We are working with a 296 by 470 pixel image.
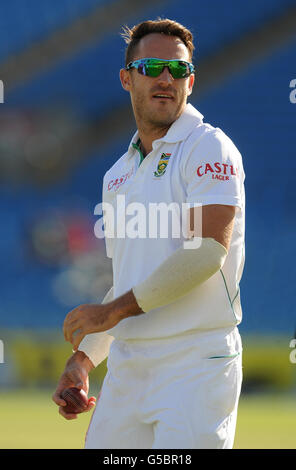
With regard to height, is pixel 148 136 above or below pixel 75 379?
above

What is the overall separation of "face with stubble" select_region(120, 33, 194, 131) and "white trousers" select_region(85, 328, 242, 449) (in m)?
0.62

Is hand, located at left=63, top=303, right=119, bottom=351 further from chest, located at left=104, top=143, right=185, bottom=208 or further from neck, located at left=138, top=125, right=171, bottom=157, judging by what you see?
neck, located at left=138, top=125, right=171, bottom=157

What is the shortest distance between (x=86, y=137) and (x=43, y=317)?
8.71 ft

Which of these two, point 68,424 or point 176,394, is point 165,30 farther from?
point 68,424

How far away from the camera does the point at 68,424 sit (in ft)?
18.3

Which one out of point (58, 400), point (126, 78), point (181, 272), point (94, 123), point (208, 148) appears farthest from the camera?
point (94, 123)

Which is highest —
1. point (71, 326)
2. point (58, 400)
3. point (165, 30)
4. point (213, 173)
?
point (165, 30)

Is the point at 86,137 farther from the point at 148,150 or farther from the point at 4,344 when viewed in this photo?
the point at 148,150

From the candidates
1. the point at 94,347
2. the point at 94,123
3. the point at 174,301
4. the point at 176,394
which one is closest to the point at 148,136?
the point at 174,301

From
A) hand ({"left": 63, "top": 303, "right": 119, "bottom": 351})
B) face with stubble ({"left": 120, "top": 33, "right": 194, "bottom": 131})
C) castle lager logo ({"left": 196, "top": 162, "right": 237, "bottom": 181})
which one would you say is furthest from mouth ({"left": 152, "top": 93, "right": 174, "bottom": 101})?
hand ({"left": 63, "top": 303, "right": 119, "bottom": 351})

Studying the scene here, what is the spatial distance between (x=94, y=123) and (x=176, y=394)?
8.96 meters

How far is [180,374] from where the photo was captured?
194cm

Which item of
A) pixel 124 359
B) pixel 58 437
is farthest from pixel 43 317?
pixel 124 359

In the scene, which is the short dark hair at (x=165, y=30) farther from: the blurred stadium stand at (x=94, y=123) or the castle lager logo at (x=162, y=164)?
the blurred stadium stand at (x=94, y=123)
